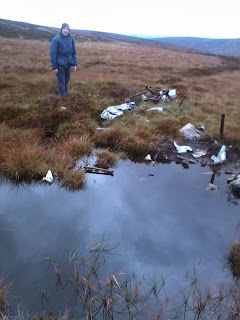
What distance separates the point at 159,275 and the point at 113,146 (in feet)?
12.4

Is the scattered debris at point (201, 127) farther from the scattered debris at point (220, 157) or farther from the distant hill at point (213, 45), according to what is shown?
the distant hill at point (213, 45)

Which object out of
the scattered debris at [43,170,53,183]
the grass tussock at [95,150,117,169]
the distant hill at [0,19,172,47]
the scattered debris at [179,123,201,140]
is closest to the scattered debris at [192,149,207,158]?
the scattered debris at [179,123,201,140]

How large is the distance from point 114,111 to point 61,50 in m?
2.28

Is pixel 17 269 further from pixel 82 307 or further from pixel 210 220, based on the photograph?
pixel 210 220

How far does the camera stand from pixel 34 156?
17.7 ft

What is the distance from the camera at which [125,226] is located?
412 cm

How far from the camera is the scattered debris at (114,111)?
7.95 m

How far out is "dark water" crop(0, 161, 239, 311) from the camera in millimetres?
3359

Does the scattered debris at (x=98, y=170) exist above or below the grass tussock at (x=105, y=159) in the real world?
below

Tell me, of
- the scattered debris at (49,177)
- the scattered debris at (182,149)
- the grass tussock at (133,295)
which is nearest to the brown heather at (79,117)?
the scattered debris at (49,177)

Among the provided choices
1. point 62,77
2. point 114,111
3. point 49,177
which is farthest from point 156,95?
point 49,177

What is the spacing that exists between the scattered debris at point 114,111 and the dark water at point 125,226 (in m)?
2.78

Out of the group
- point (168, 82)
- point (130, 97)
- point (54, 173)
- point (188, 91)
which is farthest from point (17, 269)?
point (168, 82)

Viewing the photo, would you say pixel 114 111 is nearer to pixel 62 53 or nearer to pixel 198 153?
pixel 62 53
